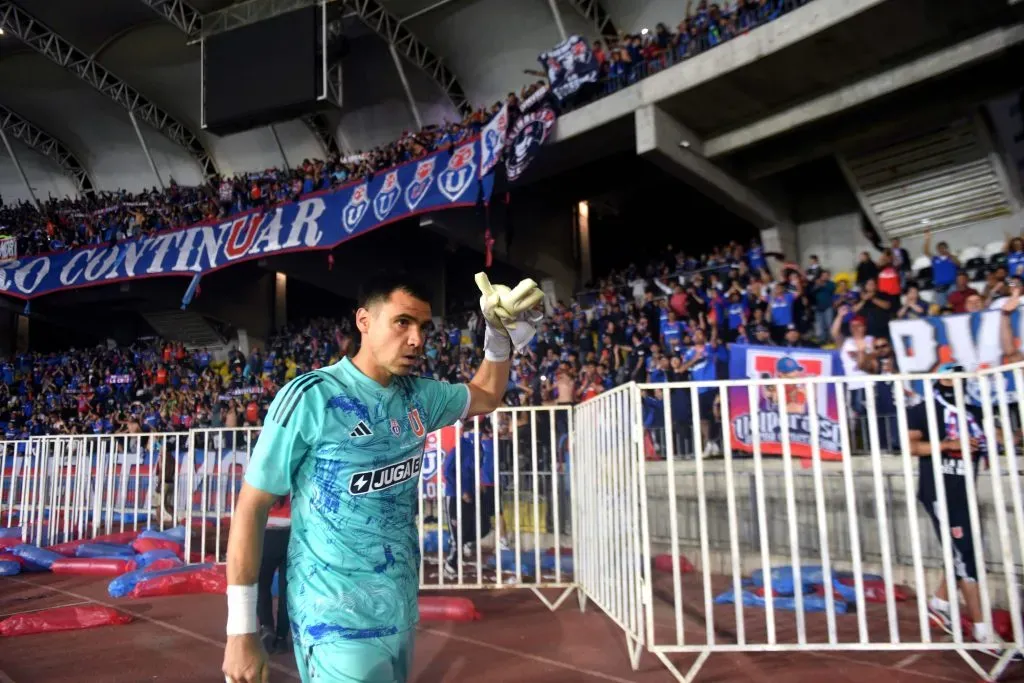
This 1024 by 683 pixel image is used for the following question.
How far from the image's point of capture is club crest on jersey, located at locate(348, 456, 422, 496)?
2.05 m

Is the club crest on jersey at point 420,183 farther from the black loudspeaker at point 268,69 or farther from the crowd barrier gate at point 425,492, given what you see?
the crowd barrier gate at point 425,492

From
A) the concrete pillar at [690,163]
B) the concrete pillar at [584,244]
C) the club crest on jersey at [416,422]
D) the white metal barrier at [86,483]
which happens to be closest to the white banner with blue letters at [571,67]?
the concrete pillar at [690,163]

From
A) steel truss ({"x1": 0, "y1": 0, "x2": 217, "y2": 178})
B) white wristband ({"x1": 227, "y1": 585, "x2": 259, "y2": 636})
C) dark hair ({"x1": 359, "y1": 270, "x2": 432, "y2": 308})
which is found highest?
steel truss ({"x1": 0, "y1": 0, "x2": 217, "y2": 178})

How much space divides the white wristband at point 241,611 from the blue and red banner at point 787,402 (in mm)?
3128

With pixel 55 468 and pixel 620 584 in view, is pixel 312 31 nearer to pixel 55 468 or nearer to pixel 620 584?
pixel 55 468

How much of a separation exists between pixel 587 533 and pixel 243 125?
764 inches

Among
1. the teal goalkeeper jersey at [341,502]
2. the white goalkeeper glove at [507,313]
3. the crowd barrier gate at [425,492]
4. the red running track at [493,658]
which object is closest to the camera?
the teal goalkeeper jersey at [341,502]

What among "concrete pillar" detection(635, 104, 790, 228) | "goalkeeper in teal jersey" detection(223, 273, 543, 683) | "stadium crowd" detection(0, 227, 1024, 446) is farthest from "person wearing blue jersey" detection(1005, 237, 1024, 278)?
"goalkeeper in teal jersey" detection(223, 273, 543, 683)

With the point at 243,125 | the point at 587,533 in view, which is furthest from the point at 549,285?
the point at 587,533

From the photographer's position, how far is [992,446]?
153 inches

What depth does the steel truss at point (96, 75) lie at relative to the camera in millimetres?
22031

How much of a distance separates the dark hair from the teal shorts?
1060 millimetres

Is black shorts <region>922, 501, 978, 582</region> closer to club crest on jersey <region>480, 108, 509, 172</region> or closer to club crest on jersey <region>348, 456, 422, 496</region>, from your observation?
club crest on jersey <region>348, 456, 422, 496</region>

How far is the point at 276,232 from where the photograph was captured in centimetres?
1794
